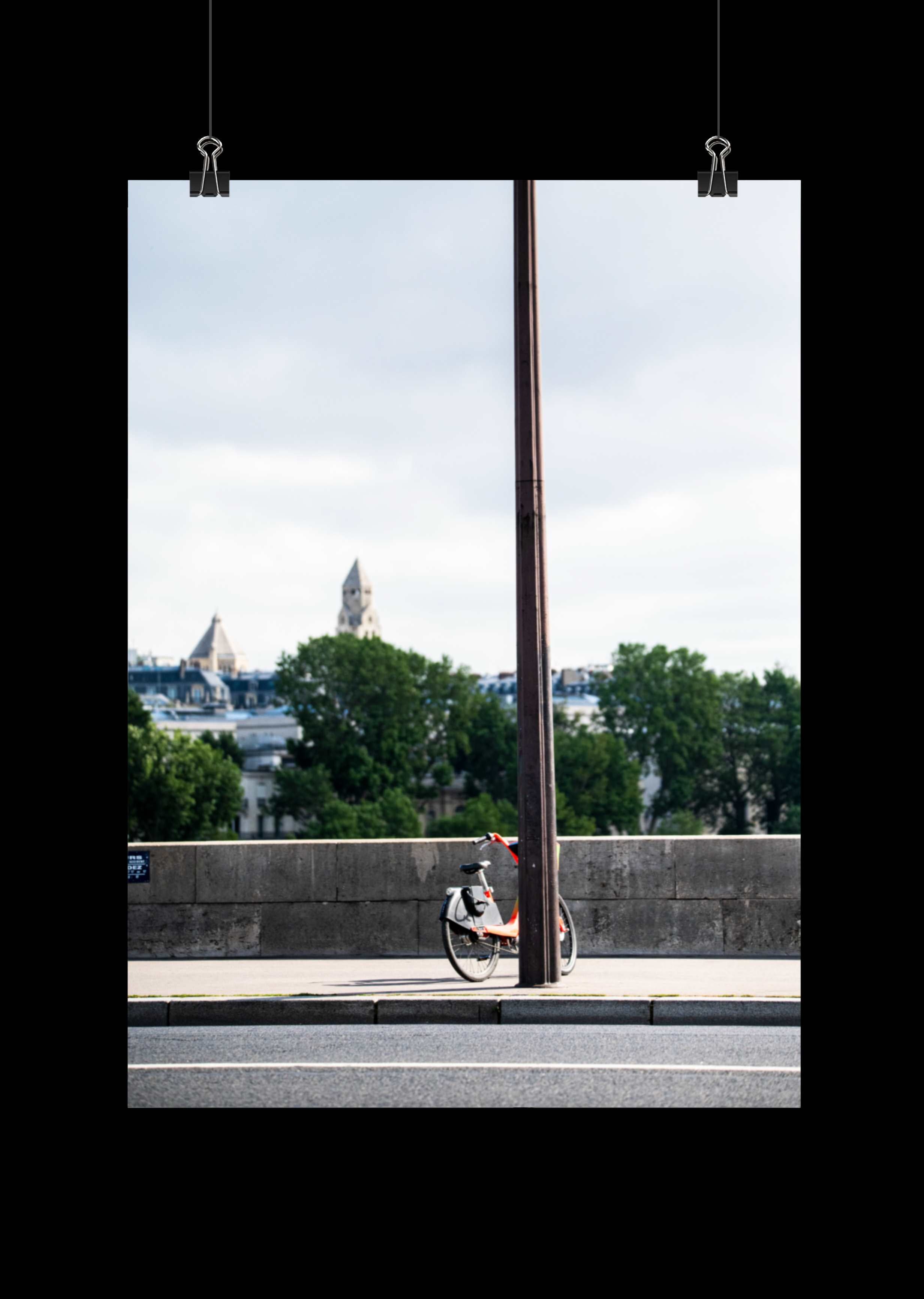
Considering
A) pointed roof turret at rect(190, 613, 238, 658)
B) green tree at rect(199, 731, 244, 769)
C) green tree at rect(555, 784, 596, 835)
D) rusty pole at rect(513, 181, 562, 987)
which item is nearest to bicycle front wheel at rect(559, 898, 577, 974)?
rusty pole at rect(513, 181, 562, 987)

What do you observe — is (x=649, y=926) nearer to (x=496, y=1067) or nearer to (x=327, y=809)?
(x=496, y=1067)

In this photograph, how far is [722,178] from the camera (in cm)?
412

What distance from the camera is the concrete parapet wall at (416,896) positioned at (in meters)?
10.8

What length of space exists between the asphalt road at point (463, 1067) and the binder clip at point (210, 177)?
321 centimetres

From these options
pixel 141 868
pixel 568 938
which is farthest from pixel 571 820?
pixel 568 938

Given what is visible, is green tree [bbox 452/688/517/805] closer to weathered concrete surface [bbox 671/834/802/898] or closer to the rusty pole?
weathered concrete surface [bbox 671/834/802/898]

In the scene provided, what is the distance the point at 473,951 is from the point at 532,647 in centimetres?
222

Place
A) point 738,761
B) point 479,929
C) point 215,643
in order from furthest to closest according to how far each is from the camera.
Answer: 1. point 215,643
2. point 738,761
3. point 479,929

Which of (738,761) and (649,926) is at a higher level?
(649,926)

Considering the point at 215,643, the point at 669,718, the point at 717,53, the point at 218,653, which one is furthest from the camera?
the point at 218,653

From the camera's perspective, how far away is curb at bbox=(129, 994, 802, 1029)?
836cm

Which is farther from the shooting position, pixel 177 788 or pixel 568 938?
pixel 177 788
